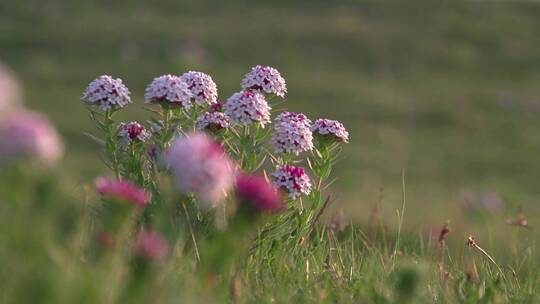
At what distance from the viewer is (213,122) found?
3867 millimetres

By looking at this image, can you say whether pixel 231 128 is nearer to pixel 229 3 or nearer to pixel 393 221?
pixel 393 221

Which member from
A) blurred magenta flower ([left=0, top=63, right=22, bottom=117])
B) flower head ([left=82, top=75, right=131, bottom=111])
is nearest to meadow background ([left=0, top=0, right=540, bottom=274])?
flower head ([left=82, top=75, right=131, bottom=111])

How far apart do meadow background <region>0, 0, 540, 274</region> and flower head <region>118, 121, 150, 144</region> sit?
15.7m

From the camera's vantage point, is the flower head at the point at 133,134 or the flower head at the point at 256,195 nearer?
the flower head at the point at 256,195

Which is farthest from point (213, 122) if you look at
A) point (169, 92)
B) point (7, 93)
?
point (7, 93)

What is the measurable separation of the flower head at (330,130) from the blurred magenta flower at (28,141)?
6.04ft

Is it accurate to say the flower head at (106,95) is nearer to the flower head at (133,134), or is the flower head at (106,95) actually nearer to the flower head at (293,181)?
the flower head at (133,134)

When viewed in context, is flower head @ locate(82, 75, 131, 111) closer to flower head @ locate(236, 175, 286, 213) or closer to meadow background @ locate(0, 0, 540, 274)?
flower head @ locate(236, 175, 286, 213)

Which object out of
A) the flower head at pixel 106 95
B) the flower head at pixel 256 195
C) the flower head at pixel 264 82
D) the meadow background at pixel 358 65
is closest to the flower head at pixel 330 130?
the flower head at pixel 264 82

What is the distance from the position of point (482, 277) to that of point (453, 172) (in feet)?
59.9

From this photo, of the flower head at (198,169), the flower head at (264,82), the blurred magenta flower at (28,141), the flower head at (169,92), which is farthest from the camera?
the flower head at (264,82)

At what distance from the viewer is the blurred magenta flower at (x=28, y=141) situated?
7.04ft

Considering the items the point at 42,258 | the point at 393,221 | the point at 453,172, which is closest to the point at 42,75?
the point at 453,172

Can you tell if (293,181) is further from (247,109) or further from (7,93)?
Result: (7,93)
